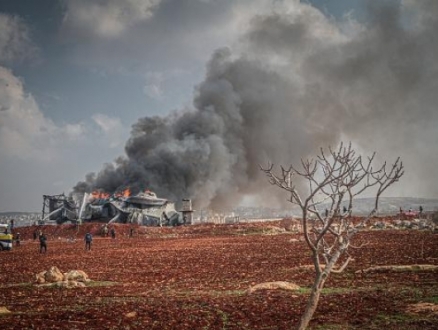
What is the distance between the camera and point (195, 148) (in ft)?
333

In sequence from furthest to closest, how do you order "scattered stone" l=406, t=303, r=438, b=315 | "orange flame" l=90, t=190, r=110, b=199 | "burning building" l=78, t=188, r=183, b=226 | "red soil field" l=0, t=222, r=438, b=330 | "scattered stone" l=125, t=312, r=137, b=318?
"orange flame" l=90, t=190, r=110, b=199, "burning building" l=78, t=188, r=183, b=226, "scattered stone" l=125, t=312, r=137, b=318, "red soil field" l=0, t=222, r=438, b=330, "scattered stone" l=406, t=303, r=438, b=315

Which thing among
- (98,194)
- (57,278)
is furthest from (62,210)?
(57,278)

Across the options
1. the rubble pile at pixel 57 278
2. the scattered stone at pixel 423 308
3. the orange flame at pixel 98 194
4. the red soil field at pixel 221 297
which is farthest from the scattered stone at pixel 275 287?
the orange flame at pixel 98 194

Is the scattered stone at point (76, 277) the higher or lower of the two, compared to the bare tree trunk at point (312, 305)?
lower

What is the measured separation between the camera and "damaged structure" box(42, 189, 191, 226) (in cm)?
7906

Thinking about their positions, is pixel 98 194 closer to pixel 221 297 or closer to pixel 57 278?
pixel 57 278

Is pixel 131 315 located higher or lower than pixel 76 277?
higher

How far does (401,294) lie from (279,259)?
13.2 meters

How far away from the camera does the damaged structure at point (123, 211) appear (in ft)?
259

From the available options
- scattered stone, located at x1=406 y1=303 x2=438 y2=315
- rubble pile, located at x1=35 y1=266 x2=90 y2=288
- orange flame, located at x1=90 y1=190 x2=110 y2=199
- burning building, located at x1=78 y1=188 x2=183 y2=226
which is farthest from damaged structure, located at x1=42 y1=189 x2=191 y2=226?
scattered stone, located at x1=406 y1=303 x2=438 y2=315

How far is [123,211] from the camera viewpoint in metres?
79.0

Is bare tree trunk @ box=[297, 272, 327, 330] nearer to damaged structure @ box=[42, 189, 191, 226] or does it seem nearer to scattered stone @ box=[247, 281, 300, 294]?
scattered stone @ box=[247, 281, 300, 294]

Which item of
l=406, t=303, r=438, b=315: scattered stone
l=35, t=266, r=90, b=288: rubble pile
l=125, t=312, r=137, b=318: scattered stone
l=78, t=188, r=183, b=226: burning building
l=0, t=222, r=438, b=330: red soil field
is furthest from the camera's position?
l=78, t=188, r=183, b=226: burning building

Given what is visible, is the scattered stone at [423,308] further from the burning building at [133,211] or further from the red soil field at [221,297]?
the burning building at [133,211]
